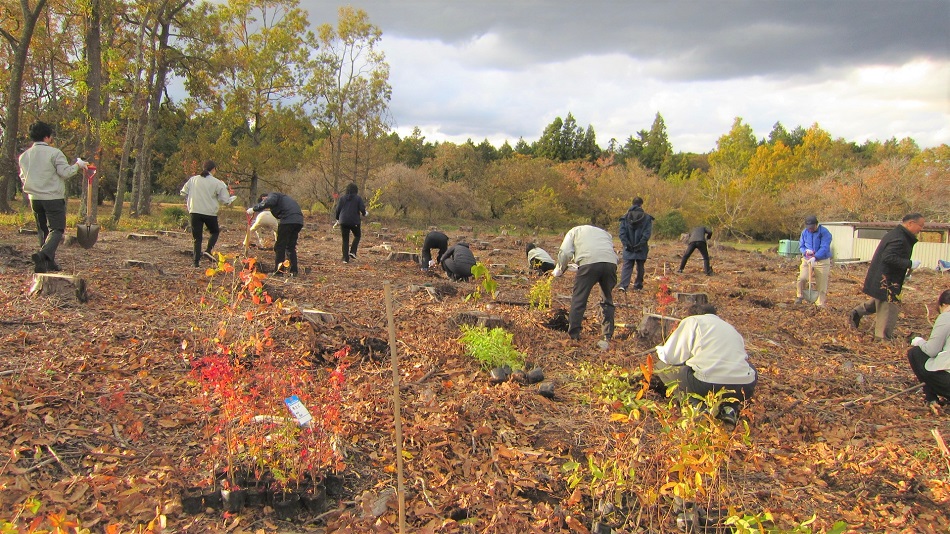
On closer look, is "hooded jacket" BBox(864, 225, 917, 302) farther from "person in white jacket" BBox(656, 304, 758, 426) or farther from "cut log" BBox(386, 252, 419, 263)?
"cut log" BBox(386, 252, 419, 263)

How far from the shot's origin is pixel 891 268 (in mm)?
6855

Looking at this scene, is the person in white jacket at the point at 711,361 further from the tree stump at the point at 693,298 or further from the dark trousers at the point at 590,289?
the tree stump at the point at 693,298

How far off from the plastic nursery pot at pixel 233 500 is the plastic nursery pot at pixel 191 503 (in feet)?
0.33

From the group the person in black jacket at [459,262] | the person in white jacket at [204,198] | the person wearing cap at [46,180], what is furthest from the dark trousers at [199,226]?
the person in black jacket at [459,262]

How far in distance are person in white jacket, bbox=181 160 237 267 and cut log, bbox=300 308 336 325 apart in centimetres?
291

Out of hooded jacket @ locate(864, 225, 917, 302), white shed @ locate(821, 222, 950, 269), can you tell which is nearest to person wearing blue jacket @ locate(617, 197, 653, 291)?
hooded jacket @ locate(864, 225, 917, 302)

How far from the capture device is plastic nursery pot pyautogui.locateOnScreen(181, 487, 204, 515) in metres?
2.73

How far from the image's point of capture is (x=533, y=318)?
23.1 feet

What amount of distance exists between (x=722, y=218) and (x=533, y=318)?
84.2ft

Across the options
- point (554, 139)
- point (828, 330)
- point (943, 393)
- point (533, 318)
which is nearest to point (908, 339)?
point (828, 330)

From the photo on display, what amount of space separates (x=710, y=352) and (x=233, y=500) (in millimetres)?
3367

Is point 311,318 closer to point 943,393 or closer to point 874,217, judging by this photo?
point 943,393

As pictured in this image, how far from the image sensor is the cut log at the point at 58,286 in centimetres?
545

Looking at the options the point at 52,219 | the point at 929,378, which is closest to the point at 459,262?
the point at 52,219
